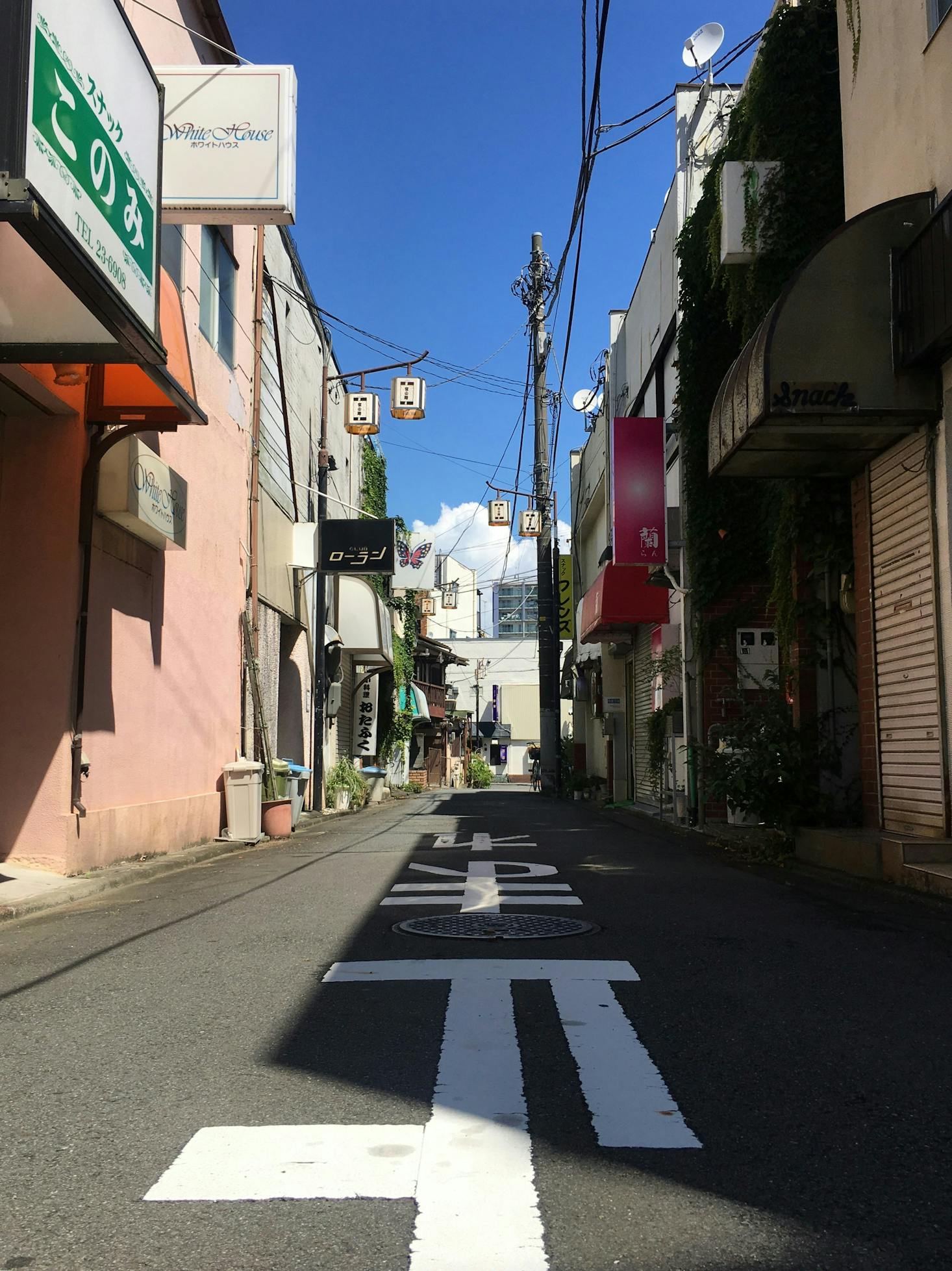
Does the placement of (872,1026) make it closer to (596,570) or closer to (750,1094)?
(750,1094)

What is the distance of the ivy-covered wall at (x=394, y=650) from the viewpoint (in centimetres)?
3288

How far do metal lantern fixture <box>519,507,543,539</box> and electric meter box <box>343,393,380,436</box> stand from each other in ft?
25.7

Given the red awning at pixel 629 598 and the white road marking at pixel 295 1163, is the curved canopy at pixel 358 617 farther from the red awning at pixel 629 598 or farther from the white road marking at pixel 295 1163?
the white road marking at pixel 295 1163

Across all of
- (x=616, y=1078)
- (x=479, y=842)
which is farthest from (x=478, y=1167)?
(x=479, y=842)

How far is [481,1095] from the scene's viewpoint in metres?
3.57

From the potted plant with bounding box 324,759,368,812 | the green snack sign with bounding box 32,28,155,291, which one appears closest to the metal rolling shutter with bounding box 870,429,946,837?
the green snack sign with bounding box 32,28,155,291

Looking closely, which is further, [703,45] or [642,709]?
[642,709]

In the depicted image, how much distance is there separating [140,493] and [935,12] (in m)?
7.70

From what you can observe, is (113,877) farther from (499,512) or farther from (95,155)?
(499,512)

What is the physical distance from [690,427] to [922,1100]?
14.1 metres

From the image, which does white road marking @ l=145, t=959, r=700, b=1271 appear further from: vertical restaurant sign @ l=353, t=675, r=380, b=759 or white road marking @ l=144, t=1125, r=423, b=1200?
vertical restaurant sign @ l=353, t=675, r=380, b=759

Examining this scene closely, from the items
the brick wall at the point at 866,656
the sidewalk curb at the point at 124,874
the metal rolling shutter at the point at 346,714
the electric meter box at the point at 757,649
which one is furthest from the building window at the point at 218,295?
the metal rolling shutter at the point at 346,714

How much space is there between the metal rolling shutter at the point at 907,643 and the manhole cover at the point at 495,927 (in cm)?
395

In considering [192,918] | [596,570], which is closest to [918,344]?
[192,918]
